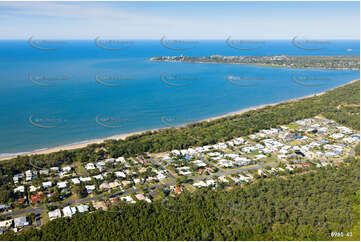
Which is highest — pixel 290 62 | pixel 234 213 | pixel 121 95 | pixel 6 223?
pixel 290 62

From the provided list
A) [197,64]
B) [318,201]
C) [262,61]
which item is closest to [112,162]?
[318,201]

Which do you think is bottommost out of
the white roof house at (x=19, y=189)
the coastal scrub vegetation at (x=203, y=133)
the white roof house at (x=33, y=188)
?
the white roof house at (x=33, y=188)

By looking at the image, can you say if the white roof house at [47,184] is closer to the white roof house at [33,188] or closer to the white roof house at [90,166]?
the white roof house at [33,188]

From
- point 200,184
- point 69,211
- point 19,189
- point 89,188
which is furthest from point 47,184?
A: point 200,184

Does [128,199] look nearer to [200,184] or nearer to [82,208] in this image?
[82,208]

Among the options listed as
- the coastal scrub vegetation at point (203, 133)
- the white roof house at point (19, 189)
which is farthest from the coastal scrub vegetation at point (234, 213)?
the white roof house at point (19, 189)

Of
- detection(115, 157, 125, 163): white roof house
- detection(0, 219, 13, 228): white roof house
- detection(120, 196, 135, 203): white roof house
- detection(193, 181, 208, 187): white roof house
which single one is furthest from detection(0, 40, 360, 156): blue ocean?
detection(193, 181, 208, 187): white roof house

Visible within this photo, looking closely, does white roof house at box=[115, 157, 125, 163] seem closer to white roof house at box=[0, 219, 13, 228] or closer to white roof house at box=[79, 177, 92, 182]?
white roof house at box=[79, 177, 92, 182]
